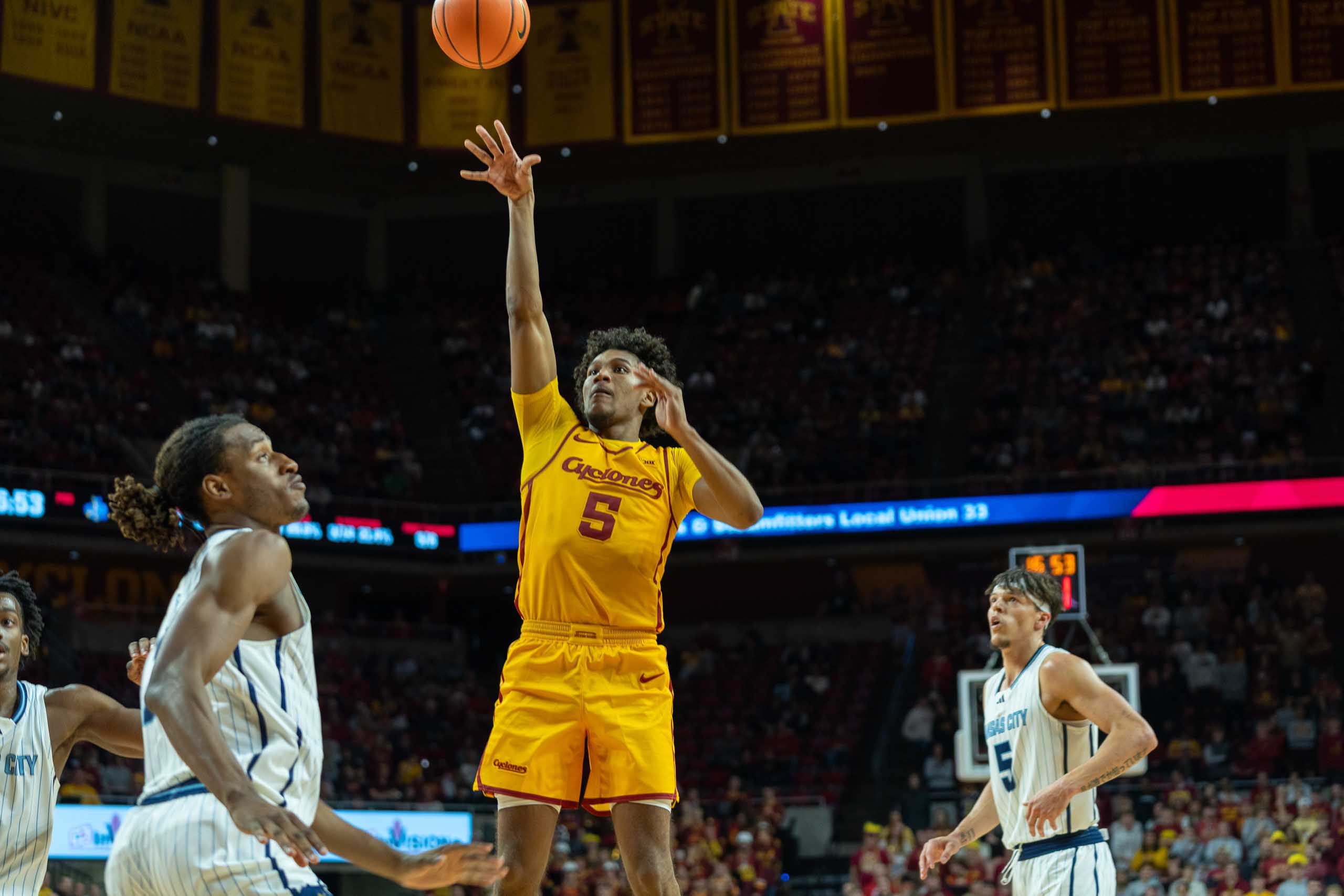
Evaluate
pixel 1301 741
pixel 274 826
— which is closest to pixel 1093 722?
pixel 274 826

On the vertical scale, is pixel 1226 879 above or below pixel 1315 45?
below

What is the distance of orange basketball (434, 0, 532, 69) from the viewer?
11383 mm

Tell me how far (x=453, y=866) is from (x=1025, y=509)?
22549 millimetres

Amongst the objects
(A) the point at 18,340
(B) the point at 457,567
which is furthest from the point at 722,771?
(A) the point at 18,340

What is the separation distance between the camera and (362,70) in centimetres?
2845

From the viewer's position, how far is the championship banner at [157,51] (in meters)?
26.4

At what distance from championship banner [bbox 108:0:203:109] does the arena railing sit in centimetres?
629

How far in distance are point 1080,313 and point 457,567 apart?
11554 millimetres

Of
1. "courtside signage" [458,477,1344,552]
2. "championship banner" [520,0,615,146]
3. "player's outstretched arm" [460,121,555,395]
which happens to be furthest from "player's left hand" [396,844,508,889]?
"championship banner" [520,0,615,146]

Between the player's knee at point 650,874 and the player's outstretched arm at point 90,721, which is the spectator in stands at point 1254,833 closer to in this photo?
the player's knee at point 650,874

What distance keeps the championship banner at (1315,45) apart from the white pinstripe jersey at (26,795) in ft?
77.8

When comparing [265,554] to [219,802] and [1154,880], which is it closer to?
[219,802]

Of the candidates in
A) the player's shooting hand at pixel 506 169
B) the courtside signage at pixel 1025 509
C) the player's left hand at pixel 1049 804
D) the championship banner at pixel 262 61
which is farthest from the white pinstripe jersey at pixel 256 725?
the championship banner at pixel 262 61

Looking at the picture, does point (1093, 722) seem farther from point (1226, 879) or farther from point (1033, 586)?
point (1226, 879)
